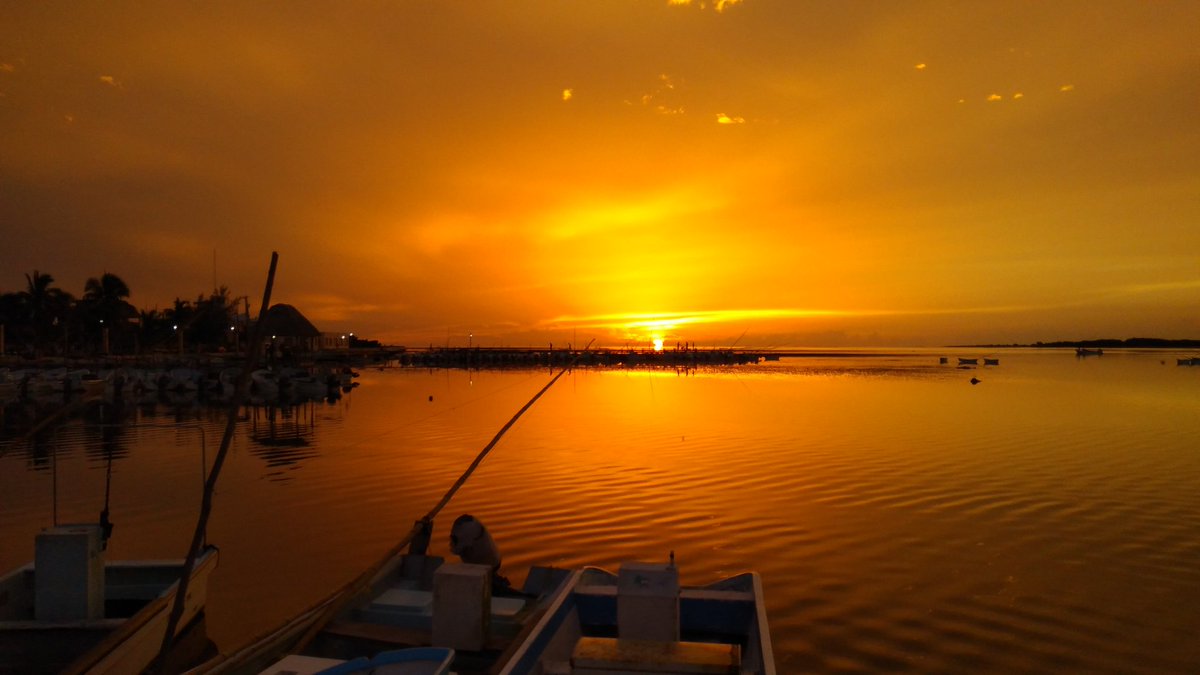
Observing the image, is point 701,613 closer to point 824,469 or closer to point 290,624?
point 290,624

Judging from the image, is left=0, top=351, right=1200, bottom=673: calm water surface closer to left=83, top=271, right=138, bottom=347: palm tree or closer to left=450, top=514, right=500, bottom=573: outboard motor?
left=450, top=514, right=500, bottom=573: outboard motor

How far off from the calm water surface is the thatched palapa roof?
3973 centimetres

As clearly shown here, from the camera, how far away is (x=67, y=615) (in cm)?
783

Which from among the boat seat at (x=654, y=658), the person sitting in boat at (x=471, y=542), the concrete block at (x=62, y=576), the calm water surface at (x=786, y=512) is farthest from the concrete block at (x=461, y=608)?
the concrete block at (x=62, y=576)

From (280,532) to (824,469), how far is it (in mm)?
13649

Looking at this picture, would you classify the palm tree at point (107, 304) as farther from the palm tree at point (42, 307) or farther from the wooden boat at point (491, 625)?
the wooden boat at point (491, 625)

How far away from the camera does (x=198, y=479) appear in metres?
20.0

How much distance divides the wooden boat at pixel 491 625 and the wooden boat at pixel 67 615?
4.36 feet

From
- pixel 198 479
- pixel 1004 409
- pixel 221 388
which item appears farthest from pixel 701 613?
pixel 221 388

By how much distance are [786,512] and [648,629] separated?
927cm

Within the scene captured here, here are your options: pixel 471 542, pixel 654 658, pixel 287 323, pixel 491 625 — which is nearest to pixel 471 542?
pixel 471 542

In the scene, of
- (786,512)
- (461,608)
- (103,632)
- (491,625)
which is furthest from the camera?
(786,512)

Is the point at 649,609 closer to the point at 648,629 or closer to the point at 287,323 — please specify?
the point at 648,629

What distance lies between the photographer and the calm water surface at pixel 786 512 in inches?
377
